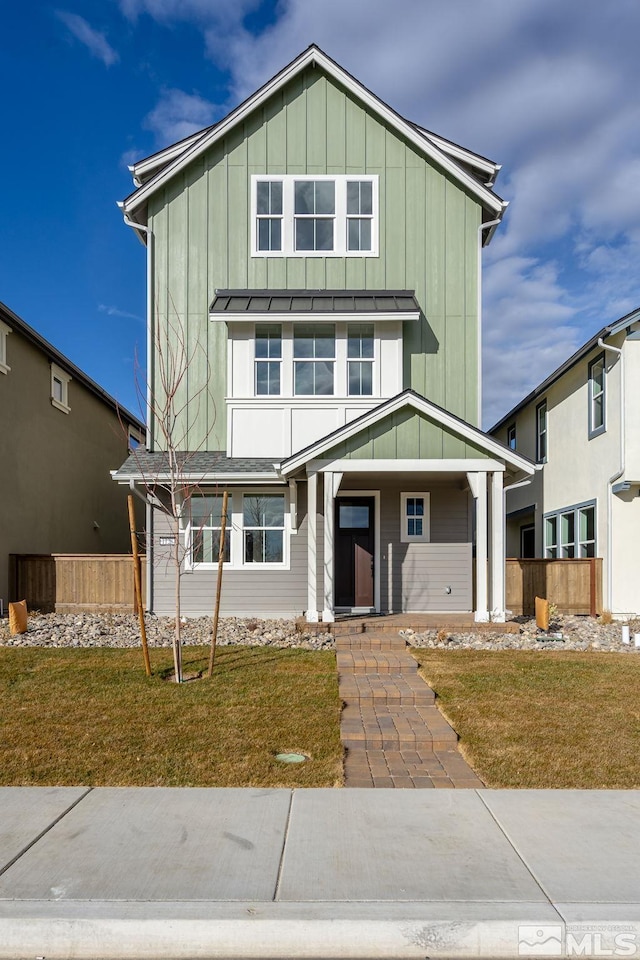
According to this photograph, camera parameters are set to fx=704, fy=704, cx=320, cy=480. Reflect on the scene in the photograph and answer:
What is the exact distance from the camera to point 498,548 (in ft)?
42.5

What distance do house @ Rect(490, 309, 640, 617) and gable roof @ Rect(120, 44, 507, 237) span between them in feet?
13.9

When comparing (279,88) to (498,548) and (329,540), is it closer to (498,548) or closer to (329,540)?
(329,540)

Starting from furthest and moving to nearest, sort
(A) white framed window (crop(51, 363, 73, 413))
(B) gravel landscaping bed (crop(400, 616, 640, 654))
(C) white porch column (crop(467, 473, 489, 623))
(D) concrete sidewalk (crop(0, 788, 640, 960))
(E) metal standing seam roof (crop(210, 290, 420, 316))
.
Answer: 1. (A) white framed window (crop(51, 363, 73, 413))
2. (E) metal standing seam roof (crop(210, 290, 420, 316))
3. (C) white porch column (crop(467, 473, 489, 623))
4. (B) gravel landscaping bed (crop(400, 616, 640, 654))
5. (D) concrete sidewalk (crop(0, 788, 640, 960))

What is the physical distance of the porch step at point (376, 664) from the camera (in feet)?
31.5

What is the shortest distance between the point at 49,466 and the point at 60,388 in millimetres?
2238

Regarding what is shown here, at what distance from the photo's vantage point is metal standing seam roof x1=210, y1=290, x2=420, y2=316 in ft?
46.4

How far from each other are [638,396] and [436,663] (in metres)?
8.02

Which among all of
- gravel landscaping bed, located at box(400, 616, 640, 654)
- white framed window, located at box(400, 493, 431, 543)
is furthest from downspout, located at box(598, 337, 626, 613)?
white framed window, located at box(400, 493, 431, 543)

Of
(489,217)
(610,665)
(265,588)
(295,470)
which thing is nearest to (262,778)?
(610,665)

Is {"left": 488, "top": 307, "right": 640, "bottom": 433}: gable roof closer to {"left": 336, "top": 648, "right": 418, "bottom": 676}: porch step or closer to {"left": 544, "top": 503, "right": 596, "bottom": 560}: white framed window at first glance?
{"left": 544, "top": 503, "right": 596, "bottom": 560}: white framed window

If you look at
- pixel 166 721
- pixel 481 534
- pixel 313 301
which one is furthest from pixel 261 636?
pixel 313 301

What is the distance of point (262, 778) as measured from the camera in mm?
5742

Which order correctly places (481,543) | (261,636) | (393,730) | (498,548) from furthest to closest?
(498,548), (481,543), (261,636), (393,730)

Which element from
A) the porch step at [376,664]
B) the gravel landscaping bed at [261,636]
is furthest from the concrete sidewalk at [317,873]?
the gravel landscaping bed at [261,636]
